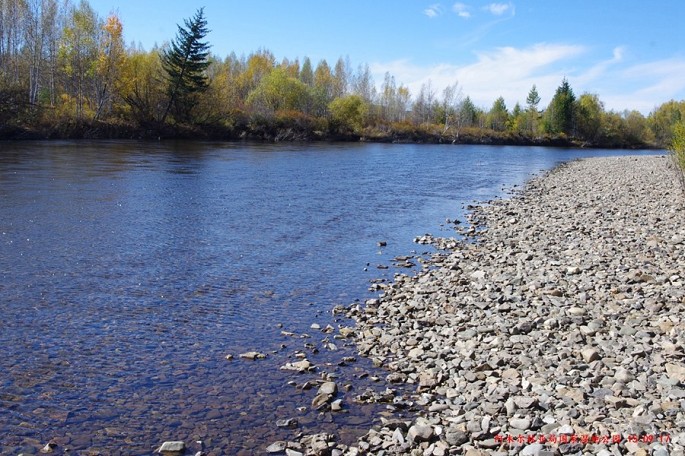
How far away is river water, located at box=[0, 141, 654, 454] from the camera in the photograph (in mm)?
6930

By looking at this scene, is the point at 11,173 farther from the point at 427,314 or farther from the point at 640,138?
the point at 640,138

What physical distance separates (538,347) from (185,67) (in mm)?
79988

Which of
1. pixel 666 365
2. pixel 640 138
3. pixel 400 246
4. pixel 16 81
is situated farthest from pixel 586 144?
pixel 666 365

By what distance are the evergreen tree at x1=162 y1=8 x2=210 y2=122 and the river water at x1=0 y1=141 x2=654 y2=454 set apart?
54.6m

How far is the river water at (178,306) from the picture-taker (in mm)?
6930

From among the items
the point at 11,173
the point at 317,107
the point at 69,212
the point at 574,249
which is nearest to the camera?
the point at 574,249

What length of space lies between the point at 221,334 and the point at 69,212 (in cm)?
1322

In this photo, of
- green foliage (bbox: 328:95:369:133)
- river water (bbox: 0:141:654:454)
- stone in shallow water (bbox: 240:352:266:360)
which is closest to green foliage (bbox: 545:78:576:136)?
green foliage (bbox: 328:95:369:133)

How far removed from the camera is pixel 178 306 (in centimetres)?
1124

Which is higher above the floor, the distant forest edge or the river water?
the distant forest edge

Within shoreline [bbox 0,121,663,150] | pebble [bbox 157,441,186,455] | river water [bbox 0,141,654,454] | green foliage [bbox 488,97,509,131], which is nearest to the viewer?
pebble [bbox 157,441,186,455]

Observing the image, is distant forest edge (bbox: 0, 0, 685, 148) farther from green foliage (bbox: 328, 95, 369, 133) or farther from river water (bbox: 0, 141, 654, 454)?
river water (bbox: 0, 141, 654, 454)

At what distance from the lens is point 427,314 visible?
1062cm

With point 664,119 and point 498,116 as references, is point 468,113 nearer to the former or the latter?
point 498,116
